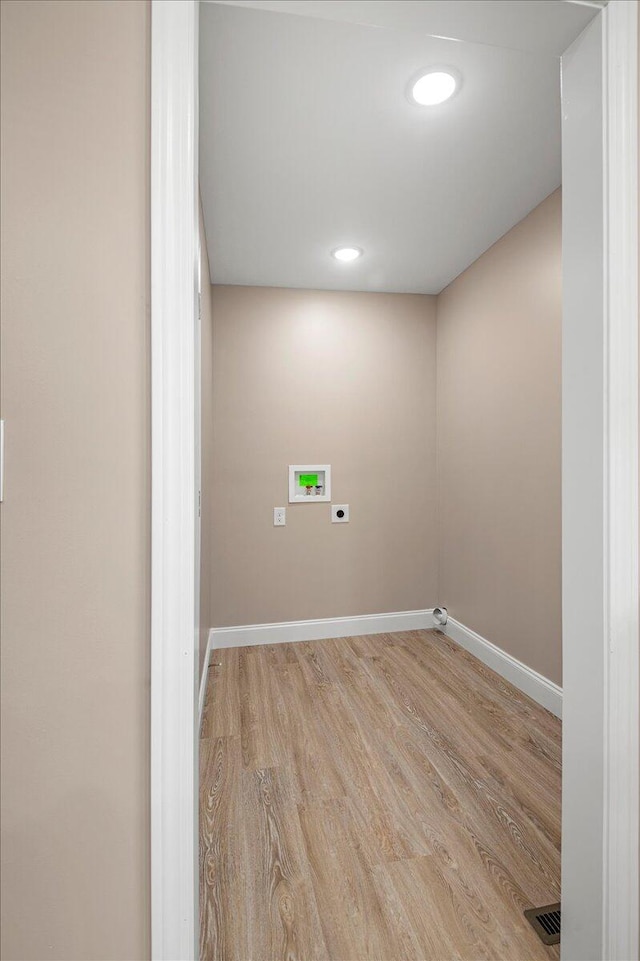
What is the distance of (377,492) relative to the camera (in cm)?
351

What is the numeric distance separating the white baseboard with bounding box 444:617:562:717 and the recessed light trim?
8.03 ft

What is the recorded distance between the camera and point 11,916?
79 cm

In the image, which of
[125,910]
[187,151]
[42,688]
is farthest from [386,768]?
[187,151]

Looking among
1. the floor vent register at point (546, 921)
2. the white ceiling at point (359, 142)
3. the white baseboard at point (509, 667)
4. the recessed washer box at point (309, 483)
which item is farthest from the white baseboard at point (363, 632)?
the white ceiling at point (359, 142)

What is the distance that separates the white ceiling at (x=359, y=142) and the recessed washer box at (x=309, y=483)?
4.29 ft

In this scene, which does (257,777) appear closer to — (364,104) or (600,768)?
(600,768)

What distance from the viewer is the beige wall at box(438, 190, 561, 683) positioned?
238 cm

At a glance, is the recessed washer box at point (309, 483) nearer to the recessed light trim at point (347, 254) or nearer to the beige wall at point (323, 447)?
the beige wall at point (323, 447)

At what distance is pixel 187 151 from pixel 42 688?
3.09ft

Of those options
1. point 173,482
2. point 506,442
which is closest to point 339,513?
point 506,442

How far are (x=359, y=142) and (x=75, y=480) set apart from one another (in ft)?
5.73

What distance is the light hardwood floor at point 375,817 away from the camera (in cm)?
127

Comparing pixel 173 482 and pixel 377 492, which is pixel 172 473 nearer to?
pixel 173 482

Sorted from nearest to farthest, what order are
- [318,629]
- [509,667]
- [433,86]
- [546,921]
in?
[546,921] → [433,86] → [509,667] → [318,629]
